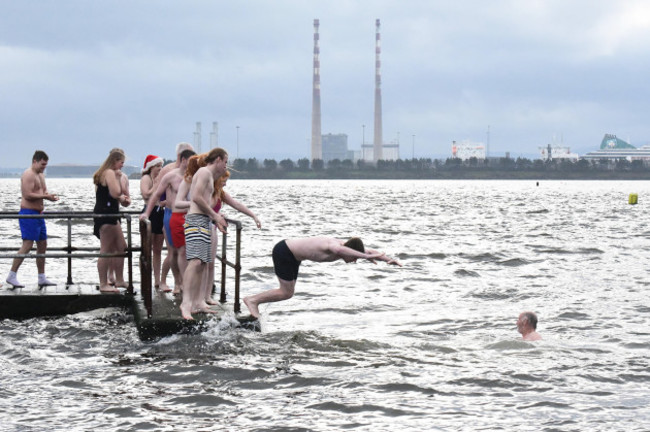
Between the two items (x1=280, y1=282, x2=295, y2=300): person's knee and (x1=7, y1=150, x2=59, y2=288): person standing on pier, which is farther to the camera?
(x1=7, y1=150, x2=59, y2=288): person standing on pier

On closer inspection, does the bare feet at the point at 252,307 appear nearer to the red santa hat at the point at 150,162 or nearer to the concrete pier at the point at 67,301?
the concrete pier at the point at 67,301

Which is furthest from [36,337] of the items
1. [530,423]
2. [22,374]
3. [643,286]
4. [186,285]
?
[643,286]

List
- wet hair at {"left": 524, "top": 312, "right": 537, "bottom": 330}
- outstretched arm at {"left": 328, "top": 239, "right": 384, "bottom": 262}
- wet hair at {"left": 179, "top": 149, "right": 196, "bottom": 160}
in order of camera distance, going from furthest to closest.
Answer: wet hair at {"left": 524, "top": 312, "right": 537, "bottom": 330} < wet hair at {"left": 179, "top": 149, "right": 196, "bottom": 160} < outstretched arm at {"left": 328, "top": 239, "right": 384, "bottom": 262}

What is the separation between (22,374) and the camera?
9.20 m

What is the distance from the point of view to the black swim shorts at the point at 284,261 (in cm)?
1003

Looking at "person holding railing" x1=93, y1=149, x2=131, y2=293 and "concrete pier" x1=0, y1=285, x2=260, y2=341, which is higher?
"person holding railing" x1=93, y1=149, x2=131, y2=293

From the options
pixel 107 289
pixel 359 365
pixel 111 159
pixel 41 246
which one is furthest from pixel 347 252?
pixel 41 246

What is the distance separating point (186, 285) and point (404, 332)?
3.73m

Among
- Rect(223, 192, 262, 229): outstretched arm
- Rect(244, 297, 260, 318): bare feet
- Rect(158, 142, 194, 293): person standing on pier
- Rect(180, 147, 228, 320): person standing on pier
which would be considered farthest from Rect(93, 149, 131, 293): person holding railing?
Rect(244, 297, 260, 318): bare feet

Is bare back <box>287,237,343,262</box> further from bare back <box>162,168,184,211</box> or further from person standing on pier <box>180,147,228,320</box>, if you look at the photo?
bare back <box>162,168,184,211</box>

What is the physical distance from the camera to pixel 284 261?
10.1 meters

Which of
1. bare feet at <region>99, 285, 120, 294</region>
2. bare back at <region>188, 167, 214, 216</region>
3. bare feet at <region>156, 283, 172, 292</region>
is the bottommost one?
bare feet at <region>99, 285, 120, 294</region>

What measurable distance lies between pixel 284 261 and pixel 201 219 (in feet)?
3.77

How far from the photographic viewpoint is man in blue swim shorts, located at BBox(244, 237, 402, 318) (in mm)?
9305
